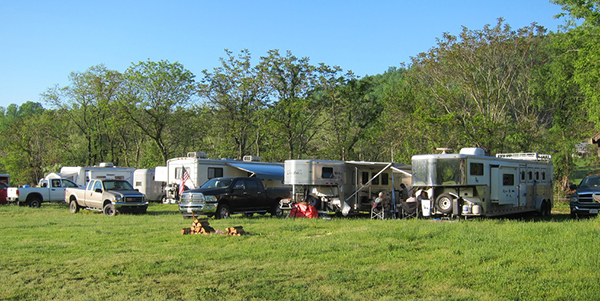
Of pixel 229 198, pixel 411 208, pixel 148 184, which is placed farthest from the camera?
pixel 148 184

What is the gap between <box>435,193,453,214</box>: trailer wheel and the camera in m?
16.8

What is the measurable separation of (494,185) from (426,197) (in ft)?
7.30

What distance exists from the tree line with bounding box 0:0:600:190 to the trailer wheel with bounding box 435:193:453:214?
12.5 m

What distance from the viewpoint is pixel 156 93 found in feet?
Answer: 131

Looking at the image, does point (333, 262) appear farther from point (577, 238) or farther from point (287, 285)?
point (577, 238)

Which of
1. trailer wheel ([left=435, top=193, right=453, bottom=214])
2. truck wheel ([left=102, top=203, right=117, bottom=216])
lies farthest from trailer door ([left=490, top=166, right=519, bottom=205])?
truck wheel ([left=102, top=203, right=117, bottom=216])

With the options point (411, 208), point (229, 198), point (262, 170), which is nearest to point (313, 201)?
point (229, 198)

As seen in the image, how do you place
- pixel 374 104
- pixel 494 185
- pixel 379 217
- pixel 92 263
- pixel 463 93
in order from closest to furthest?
pixel 92 263 → pixel 494 185 → pixel 379 217 → pixel 463 93 → pixel 374 104

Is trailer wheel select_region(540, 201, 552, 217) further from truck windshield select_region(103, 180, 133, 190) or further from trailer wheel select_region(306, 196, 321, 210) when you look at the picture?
truck windshield select_region(103, 180, 133, 190)

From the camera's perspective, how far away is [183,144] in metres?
50.4

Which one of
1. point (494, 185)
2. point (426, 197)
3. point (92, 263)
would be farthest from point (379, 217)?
point (92, 263)

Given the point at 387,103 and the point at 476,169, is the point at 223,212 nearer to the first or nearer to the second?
the point at 476,169

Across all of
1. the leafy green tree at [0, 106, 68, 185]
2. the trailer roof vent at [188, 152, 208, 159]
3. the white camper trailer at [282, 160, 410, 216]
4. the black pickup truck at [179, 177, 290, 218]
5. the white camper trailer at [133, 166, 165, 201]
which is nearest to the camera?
the black pickup truck at [179, 177, 290, 218]

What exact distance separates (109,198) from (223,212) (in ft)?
18.7
